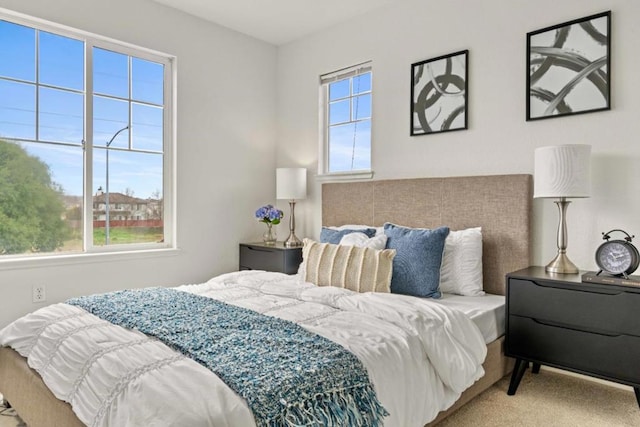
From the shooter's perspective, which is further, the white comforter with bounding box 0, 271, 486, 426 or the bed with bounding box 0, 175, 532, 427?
the bed with bounding box 0, 175, 532, 427

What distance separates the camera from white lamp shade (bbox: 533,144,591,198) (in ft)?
7.61

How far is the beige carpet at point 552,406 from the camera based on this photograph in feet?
6.83

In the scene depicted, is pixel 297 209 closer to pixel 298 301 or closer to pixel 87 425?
pixel 298 301

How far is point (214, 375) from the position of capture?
4.39ft

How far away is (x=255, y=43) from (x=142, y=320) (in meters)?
3.18

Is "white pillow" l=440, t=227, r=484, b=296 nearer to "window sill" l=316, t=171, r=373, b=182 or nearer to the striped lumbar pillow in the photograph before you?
the striped lumbar pillow

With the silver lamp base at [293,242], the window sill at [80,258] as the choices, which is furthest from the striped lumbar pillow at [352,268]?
the window sill at [80,258]

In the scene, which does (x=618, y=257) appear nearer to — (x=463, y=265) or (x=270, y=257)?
(x=463, y=265)

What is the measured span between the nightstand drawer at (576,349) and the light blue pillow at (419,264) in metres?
0.48

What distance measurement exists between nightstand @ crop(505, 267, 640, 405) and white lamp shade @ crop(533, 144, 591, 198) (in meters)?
0.46

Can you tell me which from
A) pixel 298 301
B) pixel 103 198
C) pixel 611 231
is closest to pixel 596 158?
pixel 611 231

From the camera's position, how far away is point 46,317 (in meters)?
1.99

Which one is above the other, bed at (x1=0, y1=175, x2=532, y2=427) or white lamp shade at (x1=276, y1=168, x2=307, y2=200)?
white lamp shade at (x1=276, y1=168, x2=307, y2=200)

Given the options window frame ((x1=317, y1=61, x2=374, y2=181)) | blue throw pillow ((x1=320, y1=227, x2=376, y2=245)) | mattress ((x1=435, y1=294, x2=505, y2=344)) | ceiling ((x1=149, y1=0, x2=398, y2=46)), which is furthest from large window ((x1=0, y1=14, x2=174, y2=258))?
mattress ((x1=435, y1=294, x2=505, y2=344))
